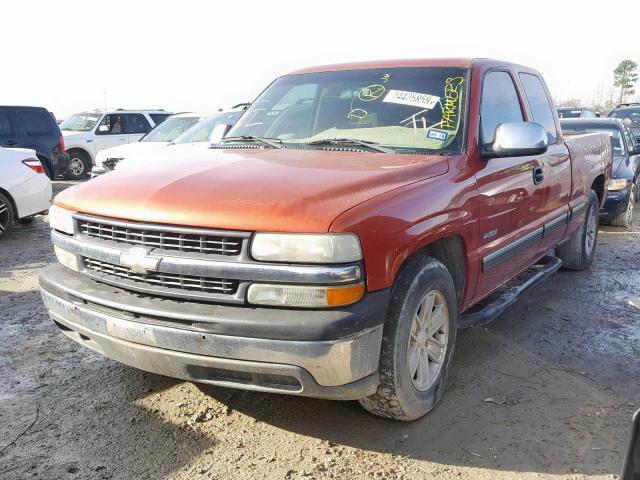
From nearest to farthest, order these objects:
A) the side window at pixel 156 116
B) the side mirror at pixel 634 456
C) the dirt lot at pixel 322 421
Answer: the side mirror at pixel 634 456, the dirt lot at pixel 322 421, the side window at pixel 156 116

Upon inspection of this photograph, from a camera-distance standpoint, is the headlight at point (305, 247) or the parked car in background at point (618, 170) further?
the parked car in background at point (618, 170)

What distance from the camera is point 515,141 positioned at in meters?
3.50

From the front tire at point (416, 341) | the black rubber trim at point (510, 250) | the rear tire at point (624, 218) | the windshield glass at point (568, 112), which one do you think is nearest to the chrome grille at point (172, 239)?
the front tire at point (416, 341)

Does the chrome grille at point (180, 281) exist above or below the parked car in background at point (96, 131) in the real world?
above

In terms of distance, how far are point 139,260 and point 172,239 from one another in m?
0.18

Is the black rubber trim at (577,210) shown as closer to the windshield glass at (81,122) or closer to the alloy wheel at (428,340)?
the alloy wheel at (428,340)

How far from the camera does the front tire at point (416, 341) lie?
2790 millimetres

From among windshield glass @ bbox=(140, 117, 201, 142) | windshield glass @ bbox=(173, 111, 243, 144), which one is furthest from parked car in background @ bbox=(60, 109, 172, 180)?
windshield glass @ bbox=(173, 111, 243, 144)

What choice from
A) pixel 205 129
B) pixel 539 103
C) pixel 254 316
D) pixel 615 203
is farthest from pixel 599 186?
pixel 205 129

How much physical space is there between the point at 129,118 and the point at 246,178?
14545 mm

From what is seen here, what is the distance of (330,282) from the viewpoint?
249cm

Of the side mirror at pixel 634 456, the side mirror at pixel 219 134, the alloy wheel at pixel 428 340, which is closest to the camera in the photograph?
the side mirror at pixel 634 456

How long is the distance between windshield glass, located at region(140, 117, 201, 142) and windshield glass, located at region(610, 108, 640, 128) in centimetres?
1077

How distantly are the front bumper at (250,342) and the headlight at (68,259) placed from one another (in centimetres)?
32
